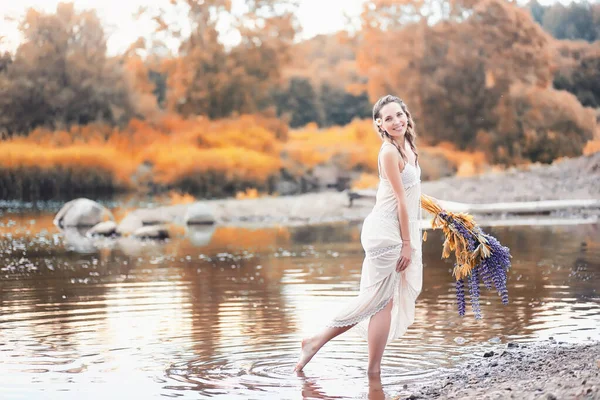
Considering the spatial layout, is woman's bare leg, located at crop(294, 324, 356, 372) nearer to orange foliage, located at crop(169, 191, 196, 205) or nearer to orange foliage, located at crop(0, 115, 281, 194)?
orange foliage, located at crop(169, 191, 196, 205)

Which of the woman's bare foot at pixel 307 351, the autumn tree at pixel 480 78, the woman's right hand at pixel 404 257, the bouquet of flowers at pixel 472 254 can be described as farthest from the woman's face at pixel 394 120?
the autumn tree at pixel 480 78

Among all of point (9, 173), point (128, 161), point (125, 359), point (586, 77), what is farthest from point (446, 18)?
point (125, 359)

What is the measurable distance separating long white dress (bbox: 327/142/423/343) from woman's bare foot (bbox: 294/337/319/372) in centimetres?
19

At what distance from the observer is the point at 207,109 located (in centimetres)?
3189

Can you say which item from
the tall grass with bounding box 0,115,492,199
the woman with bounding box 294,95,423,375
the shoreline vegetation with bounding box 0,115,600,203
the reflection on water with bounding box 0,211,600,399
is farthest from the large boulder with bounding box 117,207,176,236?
the woman with bounding box 294,95,423,375

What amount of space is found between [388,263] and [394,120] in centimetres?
78

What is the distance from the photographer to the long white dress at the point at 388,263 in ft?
18.9

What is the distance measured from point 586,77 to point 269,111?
371 inches

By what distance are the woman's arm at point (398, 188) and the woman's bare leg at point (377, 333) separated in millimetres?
314

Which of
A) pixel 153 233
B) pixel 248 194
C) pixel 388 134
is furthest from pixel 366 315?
pixel 248 194

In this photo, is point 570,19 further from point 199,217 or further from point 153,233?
point 153,233

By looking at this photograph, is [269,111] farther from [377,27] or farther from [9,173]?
[9,173]

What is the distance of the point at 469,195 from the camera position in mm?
23609

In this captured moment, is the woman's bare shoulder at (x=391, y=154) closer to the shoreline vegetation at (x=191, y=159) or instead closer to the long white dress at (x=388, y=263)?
the long white dress at (x=388, y=263)
